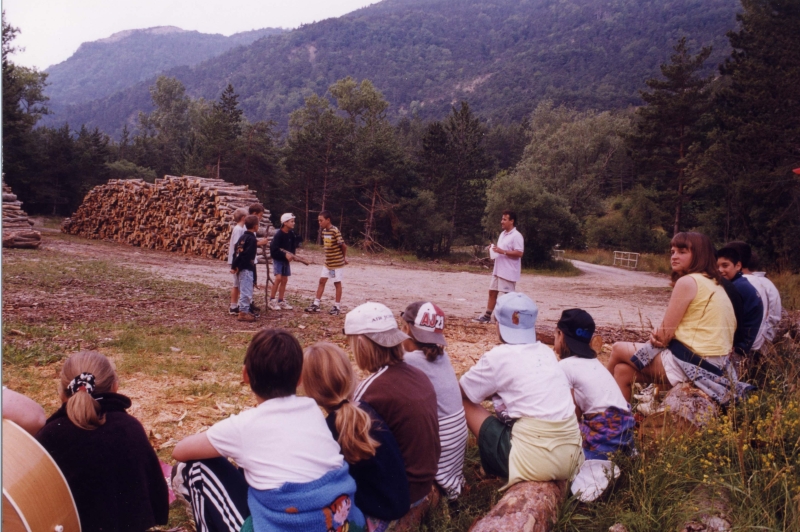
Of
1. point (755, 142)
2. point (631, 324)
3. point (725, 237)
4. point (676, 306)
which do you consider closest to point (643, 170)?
point (725, 237)

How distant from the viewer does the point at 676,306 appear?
4.02 metres

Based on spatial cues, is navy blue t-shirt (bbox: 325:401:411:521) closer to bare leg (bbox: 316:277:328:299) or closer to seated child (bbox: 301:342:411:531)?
seated child (bbox: 301:342:411:531)

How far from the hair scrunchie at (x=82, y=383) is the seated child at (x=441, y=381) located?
1.49 metres

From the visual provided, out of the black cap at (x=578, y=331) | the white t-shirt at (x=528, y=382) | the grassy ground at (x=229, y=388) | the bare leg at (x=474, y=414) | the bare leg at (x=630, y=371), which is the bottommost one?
the grassy ground at (x=229, y=388)

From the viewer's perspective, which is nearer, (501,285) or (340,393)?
(340,393)

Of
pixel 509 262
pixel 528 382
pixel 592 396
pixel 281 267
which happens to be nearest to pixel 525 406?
pixel 528 382

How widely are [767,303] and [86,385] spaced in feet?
16.3

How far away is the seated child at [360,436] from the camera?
2.46 meters

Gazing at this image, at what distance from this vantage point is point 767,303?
487 centimetres

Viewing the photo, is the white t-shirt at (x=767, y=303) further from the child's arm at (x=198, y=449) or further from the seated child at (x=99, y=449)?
the seated child at (x=99, y=449)

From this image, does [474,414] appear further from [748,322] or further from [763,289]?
[763,289]

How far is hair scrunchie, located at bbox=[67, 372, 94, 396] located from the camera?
7.69 ft

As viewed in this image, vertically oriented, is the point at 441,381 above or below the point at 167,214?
below

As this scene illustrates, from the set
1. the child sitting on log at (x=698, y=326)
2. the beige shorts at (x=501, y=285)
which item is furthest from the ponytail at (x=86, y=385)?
the beige shorts at (x=501, y=285)
